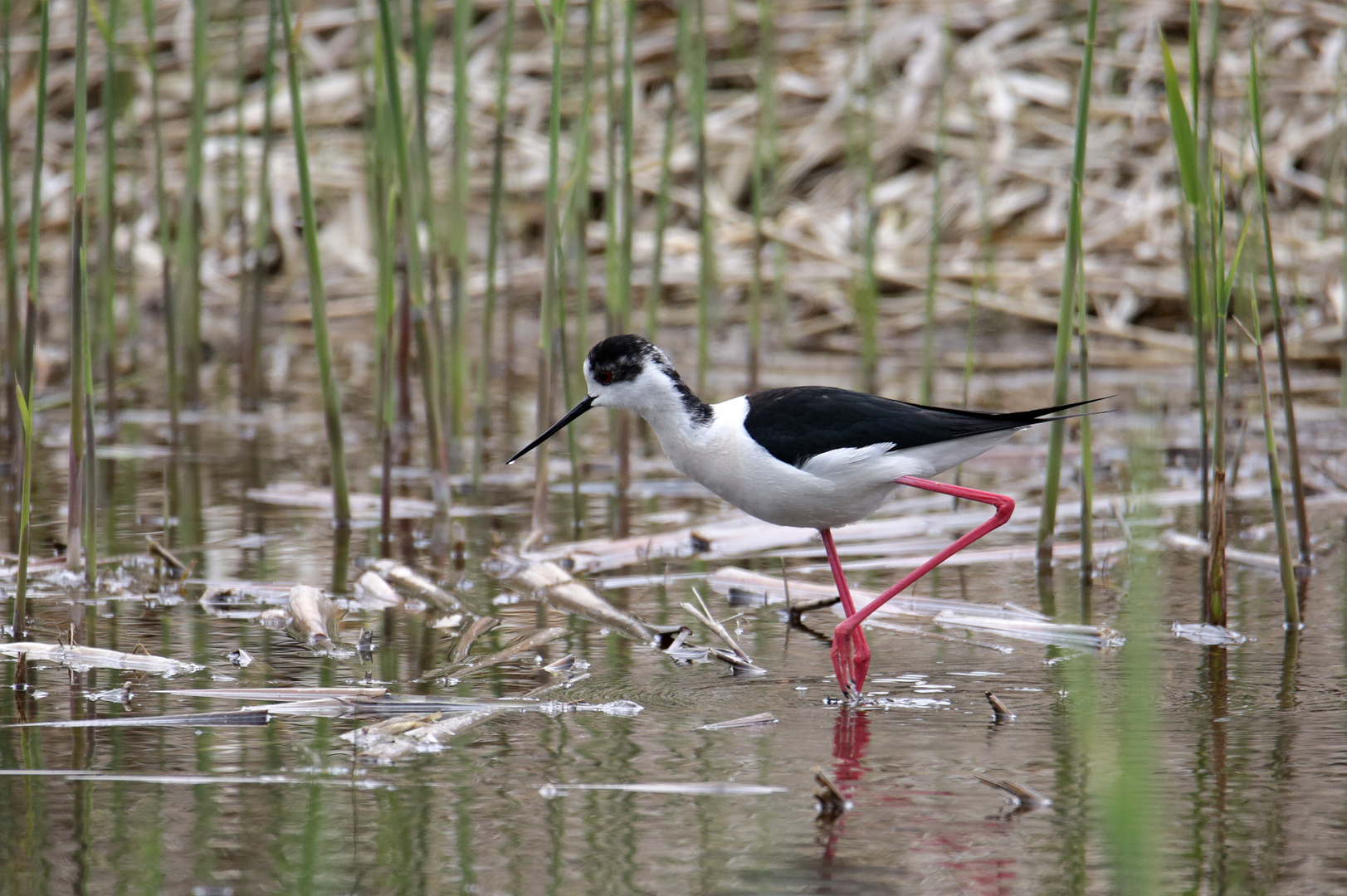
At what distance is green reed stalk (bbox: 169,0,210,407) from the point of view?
612 cm

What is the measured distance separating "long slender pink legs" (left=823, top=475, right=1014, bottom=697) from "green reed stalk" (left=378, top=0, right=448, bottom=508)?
5.46 ft

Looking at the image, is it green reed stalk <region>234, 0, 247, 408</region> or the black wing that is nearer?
the black wing

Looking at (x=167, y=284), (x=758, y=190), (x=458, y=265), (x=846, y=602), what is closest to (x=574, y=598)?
(x=846, y=602)

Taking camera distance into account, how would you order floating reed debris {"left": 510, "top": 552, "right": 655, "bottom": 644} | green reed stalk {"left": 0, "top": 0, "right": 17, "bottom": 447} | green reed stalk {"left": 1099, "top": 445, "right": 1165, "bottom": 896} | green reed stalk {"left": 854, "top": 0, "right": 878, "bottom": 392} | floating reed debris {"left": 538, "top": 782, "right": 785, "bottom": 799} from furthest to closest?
green reed stalk {"left": 854, "top": 0, "right": 878, "bottom": 392}, green reed stalk {"left": 0, "top": 0, "right": 17, "bottom": 447}, floating reed debris {"left": 510, "top": 552, "right": 655, "bottom": 644}, floating reed debris {"left": 538, "top": 782, "right": 785, "bottom": 799}, green reed stalk {"left": 1099, "top": 445, "right": 1165, "bottom": 896}

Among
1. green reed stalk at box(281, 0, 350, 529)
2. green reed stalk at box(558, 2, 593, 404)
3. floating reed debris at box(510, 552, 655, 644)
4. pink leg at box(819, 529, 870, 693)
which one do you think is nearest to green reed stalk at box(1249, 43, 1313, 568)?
pink leg at box(819, 529, 870, 693)

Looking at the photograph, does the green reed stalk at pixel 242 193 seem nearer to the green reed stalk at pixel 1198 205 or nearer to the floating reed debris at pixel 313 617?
the floating reed debris at pixel 313 617

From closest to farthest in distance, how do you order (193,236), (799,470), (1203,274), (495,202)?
(799,470) → (1203,274) → (495,202) → (193,236)

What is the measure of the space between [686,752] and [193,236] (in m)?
4.82

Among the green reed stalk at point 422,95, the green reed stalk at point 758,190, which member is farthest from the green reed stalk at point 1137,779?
the green reed stalk at point 758,190

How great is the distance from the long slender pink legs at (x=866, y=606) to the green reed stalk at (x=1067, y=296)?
1.68ft

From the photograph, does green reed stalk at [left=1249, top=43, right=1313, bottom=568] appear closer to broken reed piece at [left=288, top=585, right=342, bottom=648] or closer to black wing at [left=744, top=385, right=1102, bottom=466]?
black wing at [left=744, top=385, right=1102, bottom=466]

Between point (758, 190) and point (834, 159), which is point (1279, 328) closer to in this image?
point (758, 190)

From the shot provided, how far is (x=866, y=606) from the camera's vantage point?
13.1 feet

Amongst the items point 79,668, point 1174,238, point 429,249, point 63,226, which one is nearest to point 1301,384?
point 1174,238
